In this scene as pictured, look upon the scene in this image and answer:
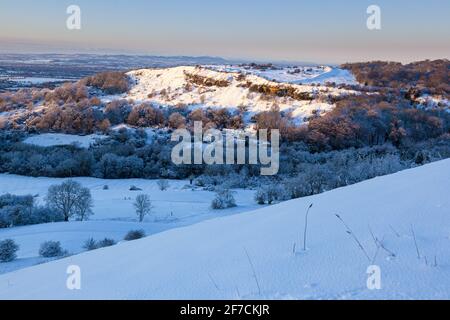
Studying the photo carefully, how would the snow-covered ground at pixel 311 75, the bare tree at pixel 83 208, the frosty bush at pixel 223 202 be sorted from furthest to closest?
1. the snow-covered ground at pixel 311 75
2. the frosty bush at pixel 223 202
3. the bare tree at pixel 83 208

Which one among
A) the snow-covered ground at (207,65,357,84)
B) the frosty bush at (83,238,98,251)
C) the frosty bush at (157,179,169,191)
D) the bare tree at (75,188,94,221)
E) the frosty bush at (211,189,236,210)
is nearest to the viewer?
the frosty bush at (83,238,98,251)

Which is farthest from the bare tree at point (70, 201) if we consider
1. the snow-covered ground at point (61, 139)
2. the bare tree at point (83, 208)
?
the snow-covered ground at point (61, 139)

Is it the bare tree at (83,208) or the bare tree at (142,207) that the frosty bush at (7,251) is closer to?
the bare tree at (142,207)

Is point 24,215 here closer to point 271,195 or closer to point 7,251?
point 7,251

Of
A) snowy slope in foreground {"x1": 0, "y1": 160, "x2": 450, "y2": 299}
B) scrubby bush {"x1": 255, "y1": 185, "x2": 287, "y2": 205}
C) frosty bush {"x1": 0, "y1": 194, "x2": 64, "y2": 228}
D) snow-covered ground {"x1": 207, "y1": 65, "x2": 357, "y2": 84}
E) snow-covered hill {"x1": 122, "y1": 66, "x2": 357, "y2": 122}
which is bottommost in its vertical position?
frosty bush {"x1": 0, "y1": 194, "x2": 64, "y2": 228}

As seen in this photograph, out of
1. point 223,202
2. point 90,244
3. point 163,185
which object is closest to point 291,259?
point 90,244

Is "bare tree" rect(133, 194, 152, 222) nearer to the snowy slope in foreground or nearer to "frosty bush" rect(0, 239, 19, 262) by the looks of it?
"frosty bush" rect(0, 239, 19, 262)

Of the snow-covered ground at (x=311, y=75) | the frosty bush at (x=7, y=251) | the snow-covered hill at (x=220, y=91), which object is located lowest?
the frosty bush at (x=7, y=251)

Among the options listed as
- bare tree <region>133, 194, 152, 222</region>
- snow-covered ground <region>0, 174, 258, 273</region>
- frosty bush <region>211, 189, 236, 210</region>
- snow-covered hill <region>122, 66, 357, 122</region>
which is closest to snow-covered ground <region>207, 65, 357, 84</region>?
snow-covered hill <region>122, 66, 357, 122</region>
